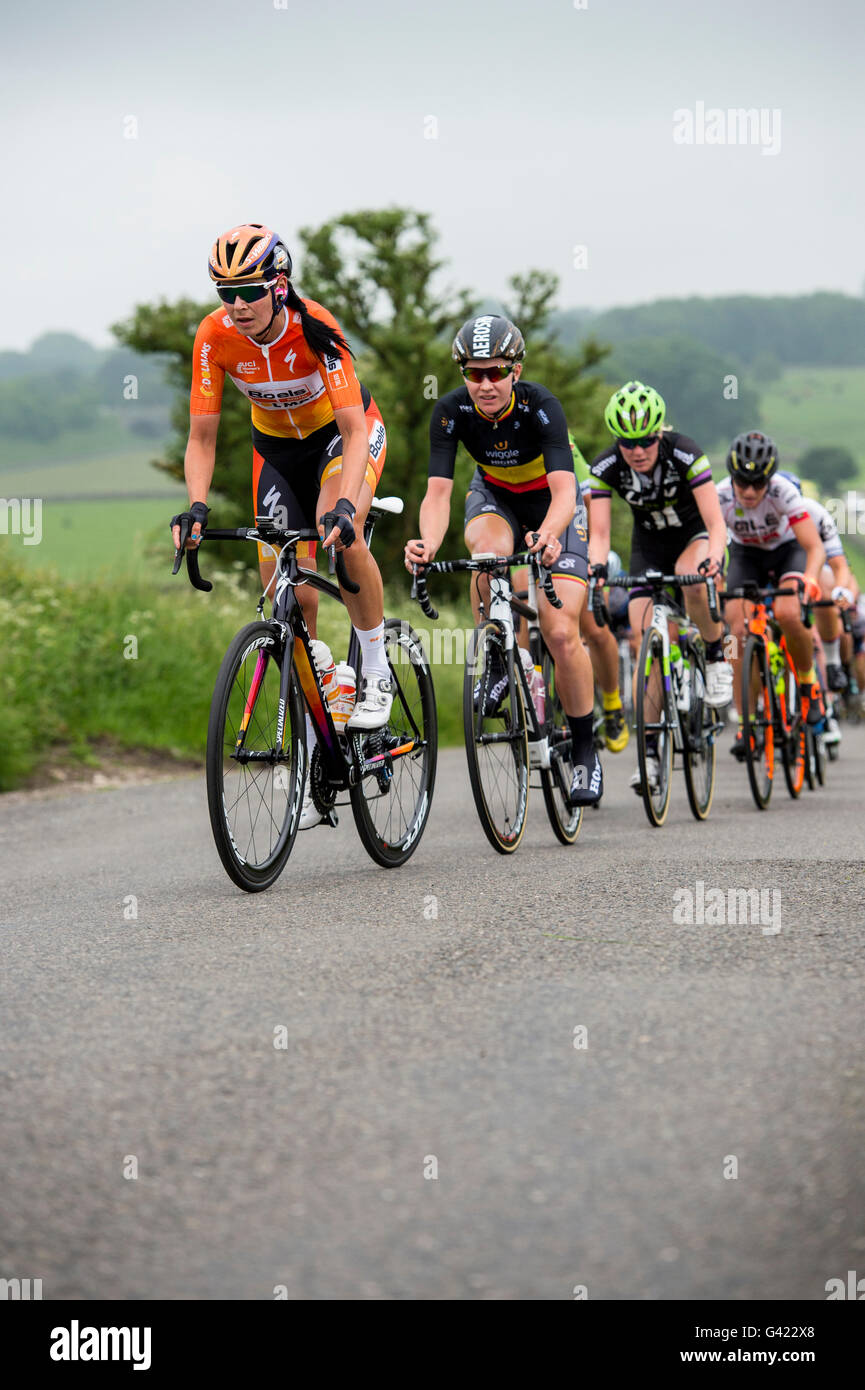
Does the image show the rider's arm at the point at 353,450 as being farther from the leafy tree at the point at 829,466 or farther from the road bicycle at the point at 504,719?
the leafy tree at the point at 829,466

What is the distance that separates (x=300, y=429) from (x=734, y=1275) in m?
4.45

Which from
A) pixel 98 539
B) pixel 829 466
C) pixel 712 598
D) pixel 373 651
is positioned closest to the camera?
pixel 373 651

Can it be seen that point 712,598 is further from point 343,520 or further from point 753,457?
point 343,520

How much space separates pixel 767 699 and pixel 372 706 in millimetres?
4399

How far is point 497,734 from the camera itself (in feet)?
22.2

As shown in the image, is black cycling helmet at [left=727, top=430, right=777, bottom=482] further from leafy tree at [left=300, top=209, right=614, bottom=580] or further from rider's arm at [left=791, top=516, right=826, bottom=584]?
leafy tree at [left=300, top=209, right=614, bottom=580]

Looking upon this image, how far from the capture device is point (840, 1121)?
2.90 metres

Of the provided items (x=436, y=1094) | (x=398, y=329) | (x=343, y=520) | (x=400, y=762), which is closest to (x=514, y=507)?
(x=400, y=762)

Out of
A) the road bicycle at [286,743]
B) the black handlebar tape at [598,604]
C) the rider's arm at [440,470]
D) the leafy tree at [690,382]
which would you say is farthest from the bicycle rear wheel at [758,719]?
the leafy tree at [690,382]

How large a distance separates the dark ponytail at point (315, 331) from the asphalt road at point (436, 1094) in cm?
210

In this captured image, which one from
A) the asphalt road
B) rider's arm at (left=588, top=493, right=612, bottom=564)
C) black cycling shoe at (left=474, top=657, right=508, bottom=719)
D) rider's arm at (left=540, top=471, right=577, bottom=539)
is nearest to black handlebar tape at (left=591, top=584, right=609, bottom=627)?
rider's arm at (left=588, top=493, right=612, bottom=564)

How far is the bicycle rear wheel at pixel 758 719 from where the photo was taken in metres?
9.11

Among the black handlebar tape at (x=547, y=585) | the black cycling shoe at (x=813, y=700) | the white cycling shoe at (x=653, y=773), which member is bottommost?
the white cycling shoe at (x=653, y=773)

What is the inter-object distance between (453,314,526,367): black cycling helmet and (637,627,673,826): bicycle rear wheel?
6.15 ft
